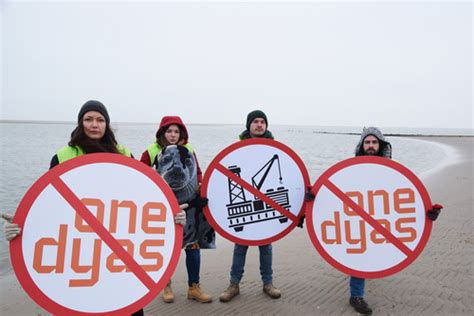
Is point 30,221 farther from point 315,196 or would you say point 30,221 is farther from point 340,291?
point 340,291

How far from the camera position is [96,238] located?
1.92 m

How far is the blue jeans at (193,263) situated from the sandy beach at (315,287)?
10.2 inches

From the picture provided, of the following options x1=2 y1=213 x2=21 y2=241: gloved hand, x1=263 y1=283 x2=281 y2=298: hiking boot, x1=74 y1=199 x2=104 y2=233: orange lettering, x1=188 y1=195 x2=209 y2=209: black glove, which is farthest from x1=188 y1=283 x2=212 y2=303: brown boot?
x1=2 y1=213 x2=21 y2=241: gloved hand

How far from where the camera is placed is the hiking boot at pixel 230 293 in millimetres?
3242

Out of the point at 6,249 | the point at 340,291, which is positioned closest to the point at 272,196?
the point at 340,291

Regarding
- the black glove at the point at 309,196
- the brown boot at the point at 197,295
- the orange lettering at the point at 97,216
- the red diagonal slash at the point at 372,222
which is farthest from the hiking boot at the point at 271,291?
the orange lettering at the point at 97,216

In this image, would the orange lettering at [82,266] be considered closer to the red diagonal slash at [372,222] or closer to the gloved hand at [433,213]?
the red diagonal slash at [372,222]

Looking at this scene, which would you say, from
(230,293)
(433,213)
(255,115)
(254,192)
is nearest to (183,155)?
(254,192)

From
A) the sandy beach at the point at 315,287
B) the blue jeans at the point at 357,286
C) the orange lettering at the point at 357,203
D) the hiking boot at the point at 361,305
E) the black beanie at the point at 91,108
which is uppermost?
the black beanie at the point at 91,108

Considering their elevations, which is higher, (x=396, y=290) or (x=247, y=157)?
(x=247, y=157)

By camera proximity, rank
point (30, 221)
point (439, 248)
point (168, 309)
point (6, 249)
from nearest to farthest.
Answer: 1. point (30, 221)
2. point (168, 309)
3. point (439, 248)
4. point (6, 249)

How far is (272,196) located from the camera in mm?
2871

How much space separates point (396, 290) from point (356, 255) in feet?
4.07

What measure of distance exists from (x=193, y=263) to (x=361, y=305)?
5.65ft
